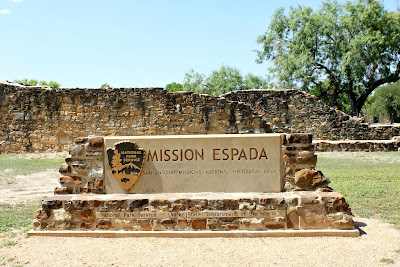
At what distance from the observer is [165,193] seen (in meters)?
4.88

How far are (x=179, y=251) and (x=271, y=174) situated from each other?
151 cm

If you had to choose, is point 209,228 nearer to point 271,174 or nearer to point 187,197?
point 187,197

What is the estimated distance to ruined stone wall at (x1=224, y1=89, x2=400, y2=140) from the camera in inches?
627

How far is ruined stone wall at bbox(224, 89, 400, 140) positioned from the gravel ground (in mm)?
11528

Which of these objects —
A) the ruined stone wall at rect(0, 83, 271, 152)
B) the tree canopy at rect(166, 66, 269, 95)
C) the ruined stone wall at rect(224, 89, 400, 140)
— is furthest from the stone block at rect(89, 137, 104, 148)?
the tree canopy at rect(166, 66, 269, 95)

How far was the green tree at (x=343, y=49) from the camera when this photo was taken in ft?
75.8

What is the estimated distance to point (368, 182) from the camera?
7586 mm

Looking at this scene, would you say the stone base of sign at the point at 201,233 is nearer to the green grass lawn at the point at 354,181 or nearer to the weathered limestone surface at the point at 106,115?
the green grass lawn at the point at 354,181

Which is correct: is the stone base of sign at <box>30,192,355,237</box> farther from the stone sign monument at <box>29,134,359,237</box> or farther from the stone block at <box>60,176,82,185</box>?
the stone block at <box>60,176,82,185</box>

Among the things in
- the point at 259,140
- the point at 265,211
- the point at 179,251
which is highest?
the point at 259,140

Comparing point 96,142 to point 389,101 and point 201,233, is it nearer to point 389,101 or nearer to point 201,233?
point 201,233

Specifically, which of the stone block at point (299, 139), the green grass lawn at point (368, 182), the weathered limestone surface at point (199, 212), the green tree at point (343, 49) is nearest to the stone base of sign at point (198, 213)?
the weathered limestone surface at point (199, 212)

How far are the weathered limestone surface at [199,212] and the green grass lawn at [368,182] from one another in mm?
1126

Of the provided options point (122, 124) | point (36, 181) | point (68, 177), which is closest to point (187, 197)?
point (68, 177)
